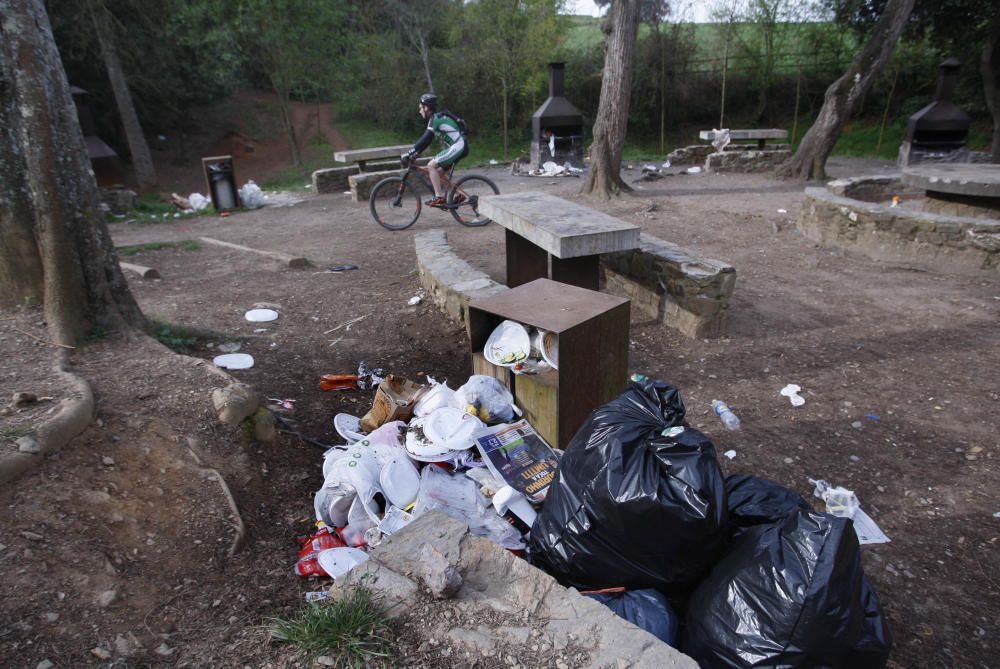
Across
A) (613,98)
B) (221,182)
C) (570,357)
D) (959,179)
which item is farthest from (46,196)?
(613,98)

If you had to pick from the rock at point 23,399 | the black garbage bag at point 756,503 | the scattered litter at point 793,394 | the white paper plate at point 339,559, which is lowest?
the scattered litter at point 793,394

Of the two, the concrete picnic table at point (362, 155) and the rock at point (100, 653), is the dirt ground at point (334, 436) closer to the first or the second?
the rock at point (100, 653)

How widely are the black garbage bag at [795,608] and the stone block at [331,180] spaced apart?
11.3 m

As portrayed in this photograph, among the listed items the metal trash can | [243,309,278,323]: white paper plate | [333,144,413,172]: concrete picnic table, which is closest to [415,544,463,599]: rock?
[243,309,278,323]: white paper plate

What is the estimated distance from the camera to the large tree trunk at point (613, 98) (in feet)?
29.7

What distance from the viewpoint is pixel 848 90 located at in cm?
1039

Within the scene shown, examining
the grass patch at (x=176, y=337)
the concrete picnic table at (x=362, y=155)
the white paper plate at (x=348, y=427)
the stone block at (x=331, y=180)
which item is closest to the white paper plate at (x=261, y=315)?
the grass patch at (x=176, y=337)

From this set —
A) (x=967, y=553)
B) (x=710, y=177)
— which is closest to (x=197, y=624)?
(x=967, y=553)

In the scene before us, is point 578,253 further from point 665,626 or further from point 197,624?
point 197,624

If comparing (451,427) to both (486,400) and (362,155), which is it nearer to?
(486,400)

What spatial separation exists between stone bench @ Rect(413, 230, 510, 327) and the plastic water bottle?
5.06 feet

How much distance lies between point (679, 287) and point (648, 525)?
306 centimetres

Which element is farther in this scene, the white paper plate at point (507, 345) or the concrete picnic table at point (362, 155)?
the concrete picnic table at point (362, 155)

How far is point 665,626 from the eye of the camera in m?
1.79
